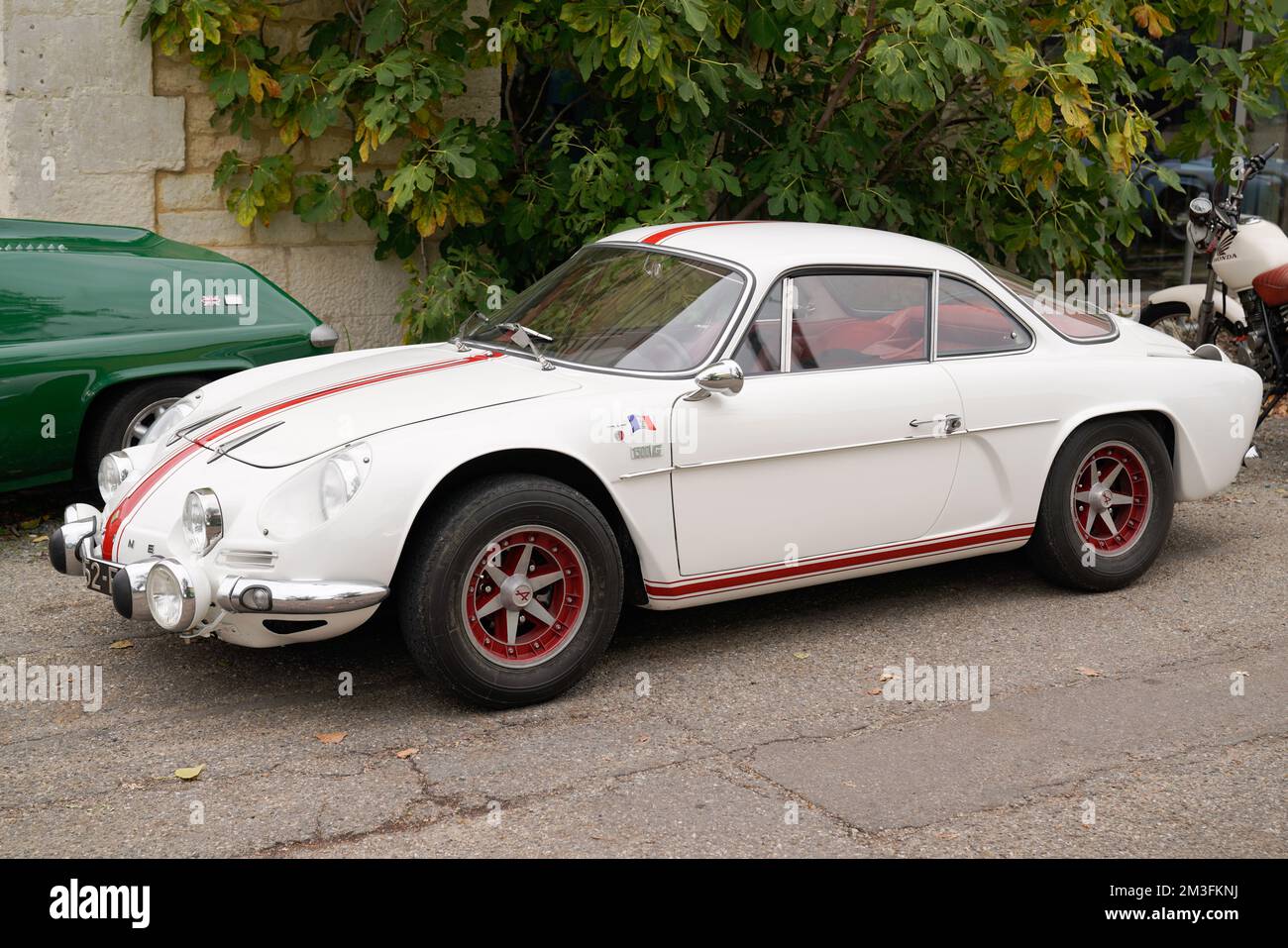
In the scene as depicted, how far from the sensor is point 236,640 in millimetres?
4316

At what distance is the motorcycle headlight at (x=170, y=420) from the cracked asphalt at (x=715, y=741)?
718 millimetres

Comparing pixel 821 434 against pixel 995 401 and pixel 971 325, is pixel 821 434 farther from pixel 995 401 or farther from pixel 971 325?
pixel 971 325

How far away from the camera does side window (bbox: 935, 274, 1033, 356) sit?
5398mm

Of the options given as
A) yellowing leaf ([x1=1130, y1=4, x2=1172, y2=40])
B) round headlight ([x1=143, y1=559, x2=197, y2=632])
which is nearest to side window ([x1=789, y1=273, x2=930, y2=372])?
round headlight ([x1=143, y1=559, x2=197, y2=632])

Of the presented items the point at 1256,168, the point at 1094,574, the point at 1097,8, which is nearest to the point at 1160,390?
the point at 1094,574

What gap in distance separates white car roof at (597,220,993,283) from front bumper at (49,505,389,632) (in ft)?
6.19

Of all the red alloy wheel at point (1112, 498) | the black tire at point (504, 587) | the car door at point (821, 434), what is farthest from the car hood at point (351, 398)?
the red alloy wheel at point (1112, 498)

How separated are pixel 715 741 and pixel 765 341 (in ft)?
4.78

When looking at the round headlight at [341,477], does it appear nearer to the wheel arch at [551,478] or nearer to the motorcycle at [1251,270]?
the wheel arch at [551,478]

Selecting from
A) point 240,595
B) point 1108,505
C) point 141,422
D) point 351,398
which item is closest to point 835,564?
point 1108,505

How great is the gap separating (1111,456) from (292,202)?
531cm

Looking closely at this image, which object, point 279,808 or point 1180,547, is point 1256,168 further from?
point 279,808

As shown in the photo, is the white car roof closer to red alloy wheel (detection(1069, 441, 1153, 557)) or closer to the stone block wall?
red alloy wheel (detection(1069, 441, 1153, 557))

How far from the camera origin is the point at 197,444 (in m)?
4.71
